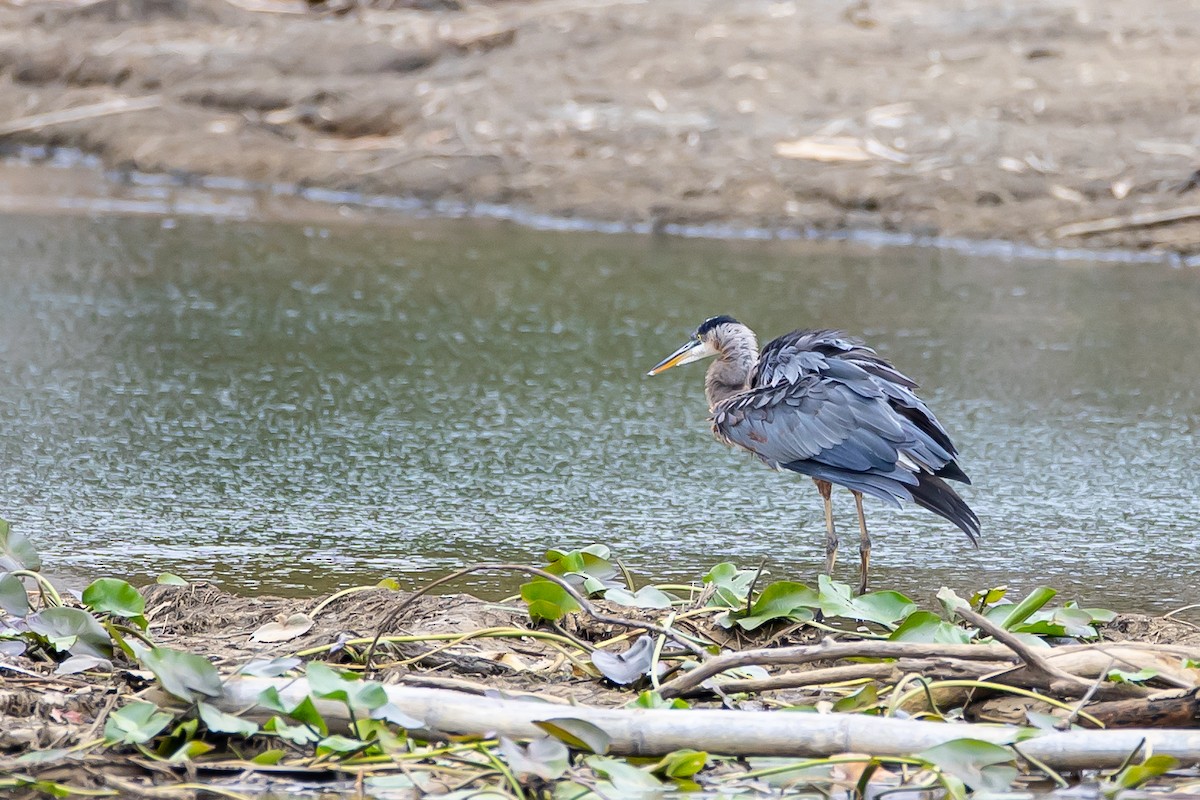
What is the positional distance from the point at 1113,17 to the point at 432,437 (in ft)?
31.2

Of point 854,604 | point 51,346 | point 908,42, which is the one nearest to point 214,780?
point 854,604

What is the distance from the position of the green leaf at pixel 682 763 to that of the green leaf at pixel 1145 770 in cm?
89

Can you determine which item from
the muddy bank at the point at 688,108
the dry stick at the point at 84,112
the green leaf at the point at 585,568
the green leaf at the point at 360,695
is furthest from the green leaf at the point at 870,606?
the dry stick at the point at 84,112

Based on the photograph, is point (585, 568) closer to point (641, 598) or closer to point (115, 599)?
point (641, 598)

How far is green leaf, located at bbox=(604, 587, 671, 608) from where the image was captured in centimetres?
450

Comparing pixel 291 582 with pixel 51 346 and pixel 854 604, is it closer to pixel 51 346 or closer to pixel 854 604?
pixel 854 604

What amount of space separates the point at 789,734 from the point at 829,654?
0.36 m

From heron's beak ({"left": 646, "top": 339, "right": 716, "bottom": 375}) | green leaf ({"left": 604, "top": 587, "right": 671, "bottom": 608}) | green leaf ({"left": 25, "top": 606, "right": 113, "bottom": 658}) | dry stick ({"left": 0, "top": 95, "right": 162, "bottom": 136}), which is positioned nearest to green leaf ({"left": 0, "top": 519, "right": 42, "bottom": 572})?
green leaf ({"left": 25, "top": 606, "right": 113, "bottom": 658})

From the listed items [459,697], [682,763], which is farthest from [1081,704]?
[459,697]

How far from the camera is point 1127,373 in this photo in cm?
812

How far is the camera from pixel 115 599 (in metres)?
4.18

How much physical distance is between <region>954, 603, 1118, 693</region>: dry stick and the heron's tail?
104cm

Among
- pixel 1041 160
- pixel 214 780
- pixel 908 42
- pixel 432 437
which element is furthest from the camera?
pixel 908 42

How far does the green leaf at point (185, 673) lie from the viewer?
3525 mm
